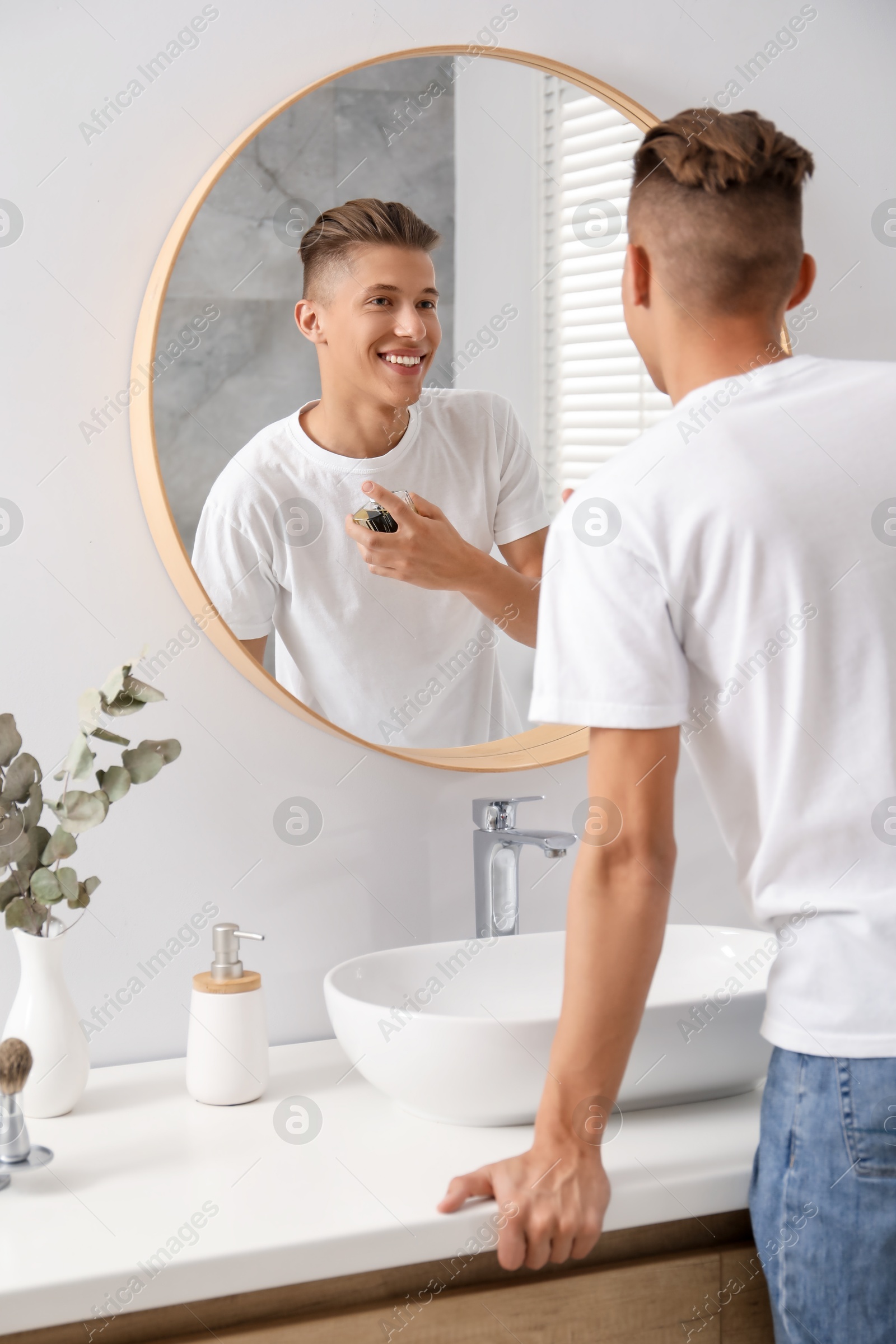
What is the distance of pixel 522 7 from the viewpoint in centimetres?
136

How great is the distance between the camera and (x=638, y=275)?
93cm

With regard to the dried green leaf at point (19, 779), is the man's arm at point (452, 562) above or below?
above

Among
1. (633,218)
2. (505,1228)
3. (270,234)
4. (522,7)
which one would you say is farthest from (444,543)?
(505,1228)

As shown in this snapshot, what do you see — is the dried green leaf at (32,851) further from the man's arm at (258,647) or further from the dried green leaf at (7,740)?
the man's arm at (258,647)

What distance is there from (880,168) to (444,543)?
829 mm

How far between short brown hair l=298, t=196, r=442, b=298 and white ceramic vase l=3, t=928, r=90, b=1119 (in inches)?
28.5

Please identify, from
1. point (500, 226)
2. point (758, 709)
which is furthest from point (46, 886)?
point (500, 226)

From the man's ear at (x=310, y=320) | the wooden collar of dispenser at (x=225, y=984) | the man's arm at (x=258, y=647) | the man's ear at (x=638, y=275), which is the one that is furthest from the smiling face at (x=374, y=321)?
the wooden collar of dispenser at (x=225, y=984)

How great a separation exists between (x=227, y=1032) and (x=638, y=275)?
78 centimetres

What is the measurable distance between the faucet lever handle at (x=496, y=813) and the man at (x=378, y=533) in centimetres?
10

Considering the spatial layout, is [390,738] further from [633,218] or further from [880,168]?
[880,168]

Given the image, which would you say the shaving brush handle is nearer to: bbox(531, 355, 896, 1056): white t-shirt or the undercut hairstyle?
bbox(531, 355, 896, 1056): white t-shirt

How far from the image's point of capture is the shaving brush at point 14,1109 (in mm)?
938

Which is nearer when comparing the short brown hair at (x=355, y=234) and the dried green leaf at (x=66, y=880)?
the dried green leaf at (x=66, y=880)
